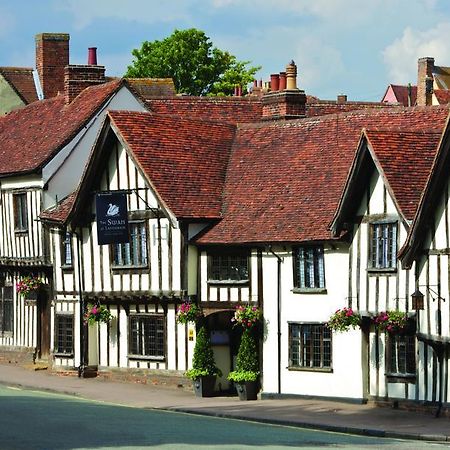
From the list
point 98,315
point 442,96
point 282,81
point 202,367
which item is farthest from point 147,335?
point 442,96

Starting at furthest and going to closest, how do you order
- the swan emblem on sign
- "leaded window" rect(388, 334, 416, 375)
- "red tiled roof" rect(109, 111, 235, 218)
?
the swan emblem on sign
"red tiled roof" rect(109, 111, 235, 218)
"leaded window" rect(388, 334, 416, 375)

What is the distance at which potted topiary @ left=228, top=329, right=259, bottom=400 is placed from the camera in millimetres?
38500

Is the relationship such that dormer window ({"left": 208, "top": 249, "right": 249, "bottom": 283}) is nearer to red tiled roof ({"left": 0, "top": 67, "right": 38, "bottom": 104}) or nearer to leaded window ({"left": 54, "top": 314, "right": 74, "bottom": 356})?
leaded window ({"left": 54, "top": 314, "right": 74, "bottom": 356})

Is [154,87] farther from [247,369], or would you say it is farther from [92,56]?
[247,369]

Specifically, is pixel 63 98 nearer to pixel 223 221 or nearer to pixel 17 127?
pixel 17 127

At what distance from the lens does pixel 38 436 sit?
26.7 meters

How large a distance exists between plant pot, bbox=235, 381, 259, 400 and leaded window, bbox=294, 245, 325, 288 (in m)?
2.87

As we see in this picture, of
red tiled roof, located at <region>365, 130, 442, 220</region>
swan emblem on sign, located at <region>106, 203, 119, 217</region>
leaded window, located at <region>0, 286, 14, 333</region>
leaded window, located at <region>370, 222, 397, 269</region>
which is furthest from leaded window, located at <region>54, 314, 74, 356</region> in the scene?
red tiled roof, located at <region>365, 130, 442, 220</region>

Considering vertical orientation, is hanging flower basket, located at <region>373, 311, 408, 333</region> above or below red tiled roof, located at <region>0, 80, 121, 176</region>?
below

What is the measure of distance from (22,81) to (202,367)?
28.5 metres

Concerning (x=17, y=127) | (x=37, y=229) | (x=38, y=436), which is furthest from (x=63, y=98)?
(x=38, y=436)

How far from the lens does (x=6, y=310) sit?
49.4 meters

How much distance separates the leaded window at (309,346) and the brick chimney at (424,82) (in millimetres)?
47864

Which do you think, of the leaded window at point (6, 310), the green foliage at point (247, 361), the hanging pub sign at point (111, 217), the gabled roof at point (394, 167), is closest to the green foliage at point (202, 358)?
the green foliage at point (247, 361)
